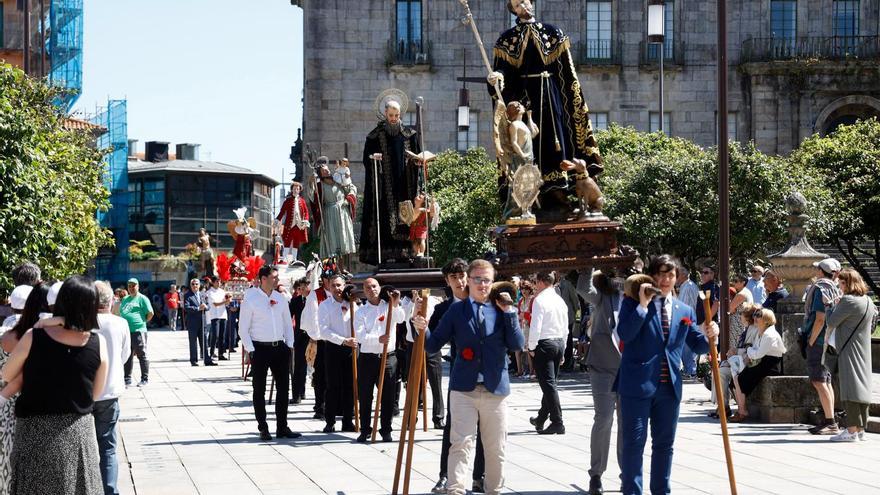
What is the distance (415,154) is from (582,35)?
32793 millimetres

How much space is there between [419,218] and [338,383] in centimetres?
337

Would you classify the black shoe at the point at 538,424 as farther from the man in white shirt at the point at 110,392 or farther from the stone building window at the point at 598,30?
the stone building window at the point at 598,30

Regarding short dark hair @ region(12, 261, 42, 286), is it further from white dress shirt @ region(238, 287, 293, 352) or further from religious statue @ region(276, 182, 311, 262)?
religious statue @ region(276, 182, 311, 262)

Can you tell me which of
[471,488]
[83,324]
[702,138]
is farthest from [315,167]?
[702,138]

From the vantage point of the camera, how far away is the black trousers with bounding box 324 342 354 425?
15.6m

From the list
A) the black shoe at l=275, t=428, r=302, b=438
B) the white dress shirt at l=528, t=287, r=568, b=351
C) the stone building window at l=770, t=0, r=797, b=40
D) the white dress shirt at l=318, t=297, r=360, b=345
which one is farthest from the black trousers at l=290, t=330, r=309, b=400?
the stone building window at l=770, t=0, r=797, b=40

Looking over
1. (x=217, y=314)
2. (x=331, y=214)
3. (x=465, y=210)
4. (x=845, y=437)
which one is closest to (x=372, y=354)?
(x=845, y=437)

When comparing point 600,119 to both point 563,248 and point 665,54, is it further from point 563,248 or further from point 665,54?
point 563,248

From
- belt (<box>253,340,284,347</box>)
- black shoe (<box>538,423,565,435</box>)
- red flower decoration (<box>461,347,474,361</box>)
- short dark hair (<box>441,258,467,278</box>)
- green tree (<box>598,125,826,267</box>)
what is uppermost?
green tree (<box>598,125,826,267</box>)

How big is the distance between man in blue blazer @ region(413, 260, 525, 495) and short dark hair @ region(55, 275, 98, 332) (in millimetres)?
3045

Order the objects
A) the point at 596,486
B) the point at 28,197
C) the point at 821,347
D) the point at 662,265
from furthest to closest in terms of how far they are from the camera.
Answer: the point at 28,197 → the point at 821,347 → the point at 596,486 → the point at 662,265

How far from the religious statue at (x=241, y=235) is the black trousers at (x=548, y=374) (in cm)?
1354

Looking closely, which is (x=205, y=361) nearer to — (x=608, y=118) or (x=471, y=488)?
(x=471, y=488)

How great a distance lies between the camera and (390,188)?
746 inches
